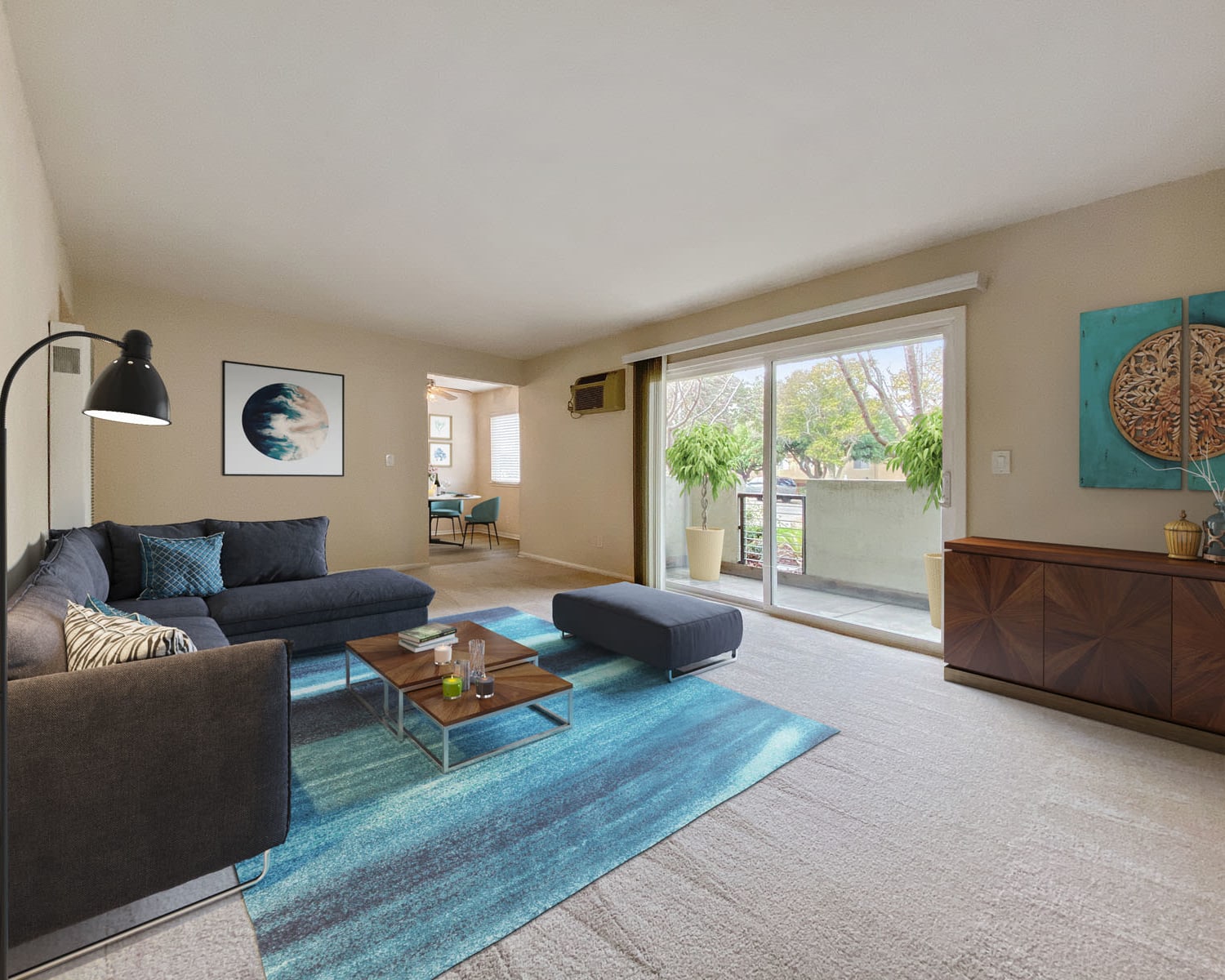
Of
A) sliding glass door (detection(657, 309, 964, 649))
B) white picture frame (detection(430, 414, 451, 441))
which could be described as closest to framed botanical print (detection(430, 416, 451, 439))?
white picture frame (detection(430, 414, 451, 441))

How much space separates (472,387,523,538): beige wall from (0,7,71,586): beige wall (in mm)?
6267

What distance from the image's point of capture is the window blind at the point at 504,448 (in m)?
9.47

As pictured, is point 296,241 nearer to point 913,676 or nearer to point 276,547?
point 276,547

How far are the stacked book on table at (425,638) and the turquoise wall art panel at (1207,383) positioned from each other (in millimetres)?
3719

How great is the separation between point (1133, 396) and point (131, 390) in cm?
406

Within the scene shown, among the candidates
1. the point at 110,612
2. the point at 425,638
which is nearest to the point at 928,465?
the point at 425,638

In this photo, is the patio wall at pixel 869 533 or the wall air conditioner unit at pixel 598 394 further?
the wall air conditioner unit at pixel 598 394

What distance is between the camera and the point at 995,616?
122 inches

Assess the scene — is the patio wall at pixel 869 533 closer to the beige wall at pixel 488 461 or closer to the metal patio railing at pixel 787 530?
the metal patio railing at pixel 787 530

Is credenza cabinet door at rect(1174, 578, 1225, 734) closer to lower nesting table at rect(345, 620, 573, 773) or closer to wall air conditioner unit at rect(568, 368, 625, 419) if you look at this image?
lower nesting table at rect(345, 620, 573, 773)

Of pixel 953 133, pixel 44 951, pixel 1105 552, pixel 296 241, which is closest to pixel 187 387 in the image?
pixel 296 241

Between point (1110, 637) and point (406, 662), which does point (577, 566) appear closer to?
point (406, 662)

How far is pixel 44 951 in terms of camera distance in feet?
4.70

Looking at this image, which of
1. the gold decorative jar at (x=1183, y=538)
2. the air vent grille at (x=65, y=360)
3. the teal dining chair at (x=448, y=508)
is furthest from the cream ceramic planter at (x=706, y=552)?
the air vent grille at (x=65, y=360)
